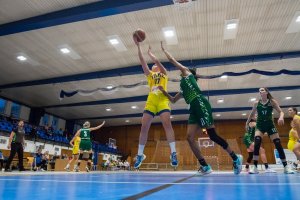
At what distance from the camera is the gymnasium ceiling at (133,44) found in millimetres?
9328

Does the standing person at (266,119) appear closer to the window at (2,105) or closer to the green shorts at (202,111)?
the green shorts at (202,111)

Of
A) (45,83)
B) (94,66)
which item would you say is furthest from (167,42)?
(45,83)

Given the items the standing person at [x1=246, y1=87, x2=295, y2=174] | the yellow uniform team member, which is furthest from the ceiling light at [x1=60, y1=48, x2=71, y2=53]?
the standing person at [x1=246, y1=87, x2=295, y2=174]

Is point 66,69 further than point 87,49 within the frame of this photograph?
Yes

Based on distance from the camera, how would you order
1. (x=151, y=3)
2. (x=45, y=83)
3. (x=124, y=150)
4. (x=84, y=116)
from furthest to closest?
(x=124, y=150) → (x=84, y=116) → (x=45, y=83) → (x=151, y=3)

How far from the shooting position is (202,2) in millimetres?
9000

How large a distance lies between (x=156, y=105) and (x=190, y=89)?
68 centimetres

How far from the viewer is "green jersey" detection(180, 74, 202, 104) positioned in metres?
4.07

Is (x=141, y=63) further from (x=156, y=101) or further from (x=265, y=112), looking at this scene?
(x=265, y=112)

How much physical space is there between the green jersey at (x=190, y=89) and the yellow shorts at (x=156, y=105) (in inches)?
14.8

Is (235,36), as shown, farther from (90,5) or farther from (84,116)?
(84,116)

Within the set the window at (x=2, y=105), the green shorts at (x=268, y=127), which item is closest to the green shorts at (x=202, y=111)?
the green shorts at (x=268, y=127)

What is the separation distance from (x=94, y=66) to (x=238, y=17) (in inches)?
329

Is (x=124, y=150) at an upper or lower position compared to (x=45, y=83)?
lower
